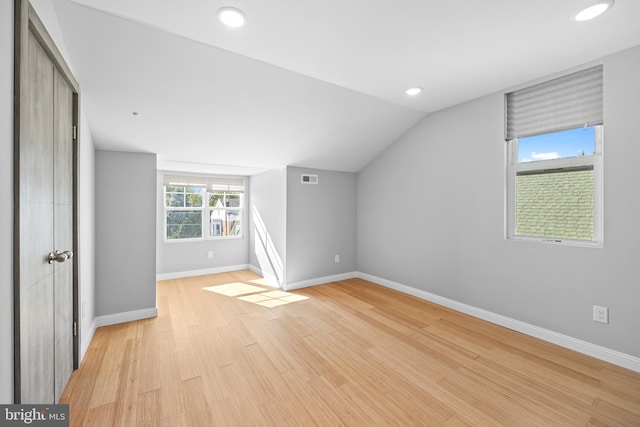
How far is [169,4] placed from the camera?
1.56m

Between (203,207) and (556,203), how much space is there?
520 cm

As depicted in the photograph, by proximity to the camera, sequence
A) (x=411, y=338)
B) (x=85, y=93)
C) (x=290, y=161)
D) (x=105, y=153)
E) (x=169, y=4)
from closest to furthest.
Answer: (x=169, y=4), (x=85, y=93), (x=411, y=338), (x=105, y=153), (x=290, y=161)

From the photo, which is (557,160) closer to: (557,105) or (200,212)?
(557,105)

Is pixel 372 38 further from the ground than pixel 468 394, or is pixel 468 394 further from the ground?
pixel 372 38

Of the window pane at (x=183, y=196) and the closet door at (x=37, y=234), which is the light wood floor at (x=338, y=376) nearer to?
the closet door at (x=37, y=234)

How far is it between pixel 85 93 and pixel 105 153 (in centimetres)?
90

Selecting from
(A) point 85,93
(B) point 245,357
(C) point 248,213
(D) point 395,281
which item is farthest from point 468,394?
(C) point 248,213

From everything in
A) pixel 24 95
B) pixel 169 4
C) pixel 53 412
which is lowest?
Answer: pixel 53 412

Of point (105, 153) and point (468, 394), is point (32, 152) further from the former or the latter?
point (468, 394)

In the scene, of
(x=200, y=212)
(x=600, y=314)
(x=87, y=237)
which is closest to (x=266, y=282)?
(x=200, y=212)

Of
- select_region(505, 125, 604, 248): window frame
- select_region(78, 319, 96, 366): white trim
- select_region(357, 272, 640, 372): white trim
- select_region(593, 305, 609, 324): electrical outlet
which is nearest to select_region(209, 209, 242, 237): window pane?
select_region(78, 319, 96, 366): white trim

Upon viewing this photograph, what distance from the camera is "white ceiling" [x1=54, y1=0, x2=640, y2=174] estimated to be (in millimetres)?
1652

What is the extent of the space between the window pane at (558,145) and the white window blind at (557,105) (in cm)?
6

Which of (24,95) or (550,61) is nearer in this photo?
(24,95)
